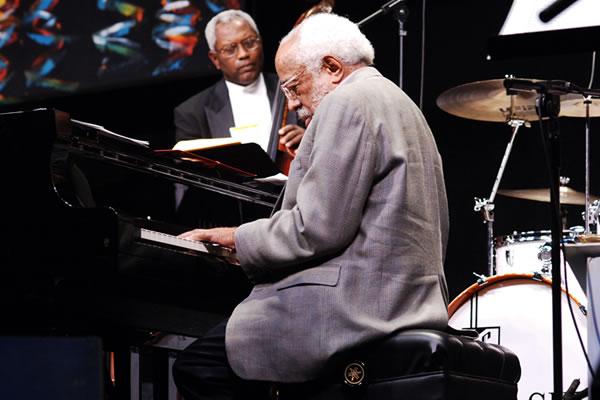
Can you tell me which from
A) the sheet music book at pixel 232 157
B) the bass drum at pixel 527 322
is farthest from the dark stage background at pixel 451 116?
the sheet music book at pixel 232 157

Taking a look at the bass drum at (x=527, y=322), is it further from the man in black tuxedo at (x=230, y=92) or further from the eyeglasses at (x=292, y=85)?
the eyeglasses at (x=292, y=85)

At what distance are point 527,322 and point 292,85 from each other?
213 cm

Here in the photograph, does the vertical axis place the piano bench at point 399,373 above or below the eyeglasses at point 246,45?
below

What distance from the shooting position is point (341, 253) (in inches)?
93.2

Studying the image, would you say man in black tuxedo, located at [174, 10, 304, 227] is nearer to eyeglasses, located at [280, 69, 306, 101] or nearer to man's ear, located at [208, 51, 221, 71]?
man's ear, located at [208, 51, 221, 71]

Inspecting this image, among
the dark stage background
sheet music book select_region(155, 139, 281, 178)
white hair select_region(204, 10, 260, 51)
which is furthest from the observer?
the dark stage background

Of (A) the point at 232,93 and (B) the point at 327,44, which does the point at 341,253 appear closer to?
(B) the point at 327,44

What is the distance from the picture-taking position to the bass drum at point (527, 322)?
419 cm

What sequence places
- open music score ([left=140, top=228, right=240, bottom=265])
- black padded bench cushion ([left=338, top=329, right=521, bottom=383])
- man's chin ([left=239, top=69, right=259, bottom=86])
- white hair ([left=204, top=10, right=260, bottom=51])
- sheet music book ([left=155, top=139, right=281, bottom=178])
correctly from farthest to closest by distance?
white hair ([left=204, top=10, right=260, bottom=51]), man's chin ([left=239, top=69, right=259, bottom=86]), sheet music book ([left=155, top=139, right=281, bottom=178]), open music score ([left=140, top=228, right=240, bottom=265]), black padded bench cushion ([left=338, top=329, right=521, bottom=383])

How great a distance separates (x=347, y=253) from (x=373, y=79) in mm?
493

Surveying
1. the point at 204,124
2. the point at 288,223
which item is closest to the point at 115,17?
the point at 204,124

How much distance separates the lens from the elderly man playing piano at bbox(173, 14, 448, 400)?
2312 millimetres

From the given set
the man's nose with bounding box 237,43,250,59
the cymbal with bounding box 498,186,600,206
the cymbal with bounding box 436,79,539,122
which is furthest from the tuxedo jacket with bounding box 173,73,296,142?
the cymbal with bounding box 498,186,600,206

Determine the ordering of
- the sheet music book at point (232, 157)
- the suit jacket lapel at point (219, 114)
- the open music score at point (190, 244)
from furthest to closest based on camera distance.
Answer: the suit jacket lapel at point (219, 114), the sheet music book at point (232, 157), the open music score at point (190, 244)
